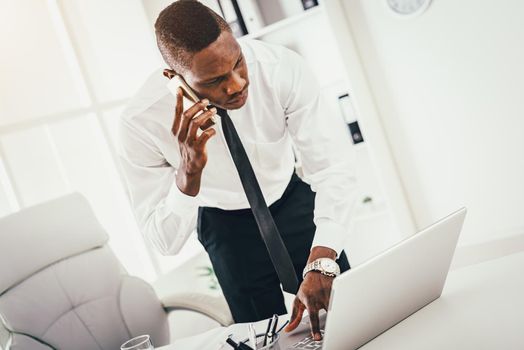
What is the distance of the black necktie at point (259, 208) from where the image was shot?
1.66m

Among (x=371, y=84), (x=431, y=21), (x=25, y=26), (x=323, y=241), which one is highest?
(x=25, y=26)

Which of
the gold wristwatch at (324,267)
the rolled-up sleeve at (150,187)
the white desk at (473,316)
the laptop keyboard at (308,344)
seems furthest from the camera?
the rolled-up sleeve at (150,187)

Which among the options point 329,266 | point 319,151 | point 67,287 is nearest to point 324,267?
point 329,266

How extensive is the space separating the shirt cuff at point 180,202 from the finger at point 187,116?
21 centimetres

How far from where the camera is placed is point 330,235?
1.54 m

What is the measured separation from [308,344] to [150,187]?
3.13ft

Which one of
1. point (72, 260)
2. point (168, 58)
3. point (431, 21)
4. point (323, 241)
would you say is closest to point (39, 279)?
point (72, 260)

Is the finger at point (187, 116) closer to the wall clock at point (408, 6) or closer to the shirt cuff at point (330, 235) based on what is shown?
the shirt cuff at point (330, 235)

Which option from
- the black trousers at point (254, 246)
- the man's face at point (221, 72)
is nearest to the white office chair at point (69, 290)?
the black trousers at point (254, 246)

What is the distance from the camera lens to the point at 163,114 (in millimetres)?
Answer: 1832

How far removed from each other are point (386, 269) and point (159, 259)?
2.71m

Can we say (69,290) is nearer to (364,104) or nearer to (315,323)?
(315,323)

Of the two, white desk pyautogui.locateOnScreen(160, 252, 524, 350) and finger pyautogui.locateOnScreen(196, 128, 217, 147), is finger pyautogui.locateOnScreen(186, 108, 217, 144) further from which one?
white desk pyautogui.locateOnScreen(160, 252, 524, 350)

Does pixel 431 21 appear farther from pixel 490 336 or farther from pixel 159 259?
pixel 490 336
